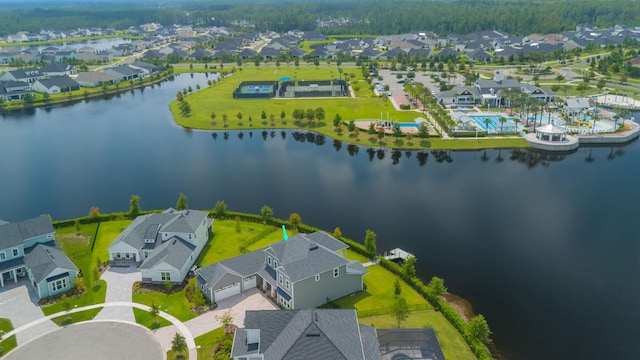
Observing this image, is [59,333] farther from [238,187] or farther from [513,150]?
[513,150]

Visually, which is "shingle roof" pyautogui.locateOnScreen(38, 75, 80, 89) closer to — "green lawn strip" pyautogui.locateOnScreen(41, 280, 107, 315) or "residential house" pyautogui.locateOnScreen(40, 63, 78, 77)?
"residential house" pyautogui.locateOnScreen(40, 63, 78, 77)

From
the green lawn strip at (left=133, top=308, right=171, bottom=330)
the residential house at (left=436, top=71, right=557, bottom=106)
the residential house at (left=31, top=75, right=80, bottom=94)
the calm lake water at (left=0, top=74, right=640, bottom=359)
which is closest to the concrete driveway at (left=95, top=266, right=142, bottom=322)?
the green lawn strip at (left=133, top=308, right=171, bottom=330)

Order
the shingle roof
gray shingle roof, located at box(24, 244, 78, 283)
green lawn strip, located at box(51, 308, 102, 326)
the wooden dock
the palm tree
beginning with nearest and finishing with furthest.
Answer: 1. green lawn strip, located at box(51, 308, 102, 326)
2. gray shingle roof, located at box(24, 244, 78, 283)
3. the wooden dock
4. the palm tree
5. the shingle roof

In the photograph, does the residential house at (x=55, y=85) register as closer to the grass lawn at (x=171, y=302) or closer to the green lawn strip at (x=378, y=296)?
the grass lawn at (x=171, y=302)

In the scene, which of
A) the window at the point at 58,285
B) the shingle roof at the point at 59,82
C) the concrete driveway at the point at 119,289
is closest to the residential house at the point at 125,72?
the shingle roof at the point at 59,82

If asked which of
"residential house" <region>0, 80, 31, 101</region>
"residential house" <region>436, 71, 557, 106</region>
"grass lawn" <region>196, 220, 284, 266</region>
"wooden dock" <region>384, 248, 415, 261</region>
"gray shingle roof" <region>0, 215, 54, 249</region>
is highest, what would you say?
"residential house" <region>0, 80, 31, 101</region>

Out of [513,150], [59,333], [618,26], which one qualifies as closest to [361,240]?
[59,333]
